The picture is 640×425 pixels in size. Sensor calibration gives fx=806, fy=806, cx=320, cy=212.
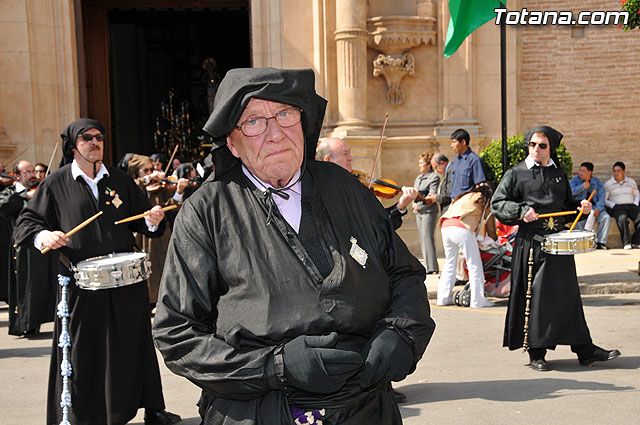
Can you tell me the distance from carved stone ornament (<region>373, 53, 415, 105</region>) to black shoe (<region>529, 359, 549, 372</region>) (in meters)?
8.12

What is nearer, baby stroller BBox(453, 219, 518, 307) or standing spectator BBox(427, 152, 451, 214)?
baby stroller BBox(453, 219, 518, 307)

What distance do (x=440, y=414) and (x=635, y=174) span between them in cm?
1056

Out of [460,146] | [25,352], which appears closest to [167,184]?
[25,352]

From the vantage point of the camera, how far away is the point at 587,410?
19.2ft

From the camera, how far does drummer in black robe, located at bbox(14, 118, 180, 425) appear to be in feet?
17.8

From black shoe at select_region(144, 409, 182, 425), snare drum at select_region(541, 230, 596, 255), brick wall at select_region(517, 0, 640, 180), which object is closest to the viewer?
black shoe at select_region(144, 409, 182, 425)

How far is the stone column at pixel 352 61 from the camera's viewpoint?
45.8 ft

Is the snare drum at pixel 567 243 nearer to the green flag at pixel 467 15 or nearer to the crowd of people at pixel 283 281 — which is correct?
the crowd of people at pixel 283 281

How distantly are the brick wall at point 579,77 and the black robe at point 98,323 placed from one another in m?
10.5

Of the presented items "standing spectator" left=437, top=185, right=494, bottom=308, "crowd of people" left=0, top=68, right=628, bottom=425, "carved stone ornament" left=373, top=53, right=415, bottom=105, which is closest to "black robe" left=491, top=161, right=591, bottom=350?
"standing spectator" left=437, top=185, right=494, bottom=308

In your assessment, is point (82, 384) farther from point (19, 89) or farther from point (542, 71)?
point (542, 71)

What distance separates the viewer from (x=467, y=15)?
10.7 meters

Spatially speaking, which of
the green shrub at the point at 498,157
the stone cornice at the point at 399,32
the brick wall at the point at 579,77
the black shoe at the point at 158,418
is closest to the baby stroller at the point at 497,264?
the green shrub at the point at 498,157

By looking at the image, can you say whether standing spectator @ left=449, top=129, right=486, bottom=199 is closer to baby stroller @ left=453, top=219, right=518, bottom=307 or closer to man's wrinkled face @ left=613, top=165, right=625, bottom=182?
baby stroller @ left=453, top=219, right=518, bottom=307
